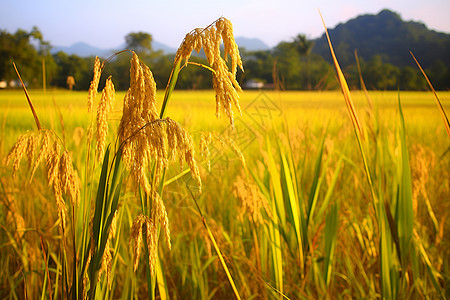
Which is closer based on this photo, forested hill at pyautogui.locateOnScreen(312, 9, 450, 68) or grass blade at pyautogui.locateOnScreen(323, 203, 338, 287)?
grass blade at pyautogui.locateOnScreen(323, 203, 338, 287)

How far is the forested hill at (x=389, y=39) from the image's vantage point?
30.4 m

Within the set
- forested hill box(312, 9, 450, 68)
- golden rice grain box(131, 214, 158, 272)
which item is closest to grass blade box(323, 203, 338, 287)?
golden rice grain box(131, 214, 158, 272)

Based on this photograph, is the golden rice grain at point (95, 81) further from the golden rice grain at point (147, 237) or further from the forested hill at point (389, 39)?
the forested hill at point (389, 39)

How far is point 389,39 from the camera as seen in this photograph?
161 ft

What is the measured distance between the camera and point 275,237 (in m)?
1.27

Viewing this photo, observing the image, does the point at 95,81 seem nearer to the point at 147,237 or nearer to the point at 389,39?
the point at 147,237

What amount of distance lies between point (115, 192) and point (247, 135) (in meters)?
2.01

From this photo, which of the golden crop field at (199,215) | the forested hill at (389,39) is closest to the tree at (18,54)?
the golden crop field at (199,215)

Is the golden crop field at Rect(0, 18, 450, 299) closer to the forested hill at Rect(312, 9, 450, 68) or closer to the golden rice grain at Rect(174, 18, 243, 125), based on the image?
the golden rice grain at Rect(174, 18, 243, 125)

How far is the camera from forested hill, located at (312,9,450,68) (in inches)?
1195

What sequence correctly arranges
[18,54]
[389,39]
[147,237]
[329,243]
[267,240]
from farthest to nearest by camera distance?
[389,39], [18,54], [267,240], [329,243], [147,237]

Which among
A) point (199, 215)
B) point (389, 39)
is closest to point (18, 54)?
point (199, 215)

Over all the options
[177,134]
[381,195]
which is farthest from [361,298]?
[177,134]

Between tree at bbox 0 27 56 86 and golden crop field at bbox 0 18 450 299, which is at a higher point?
tree at bbox 0 27 56 86
